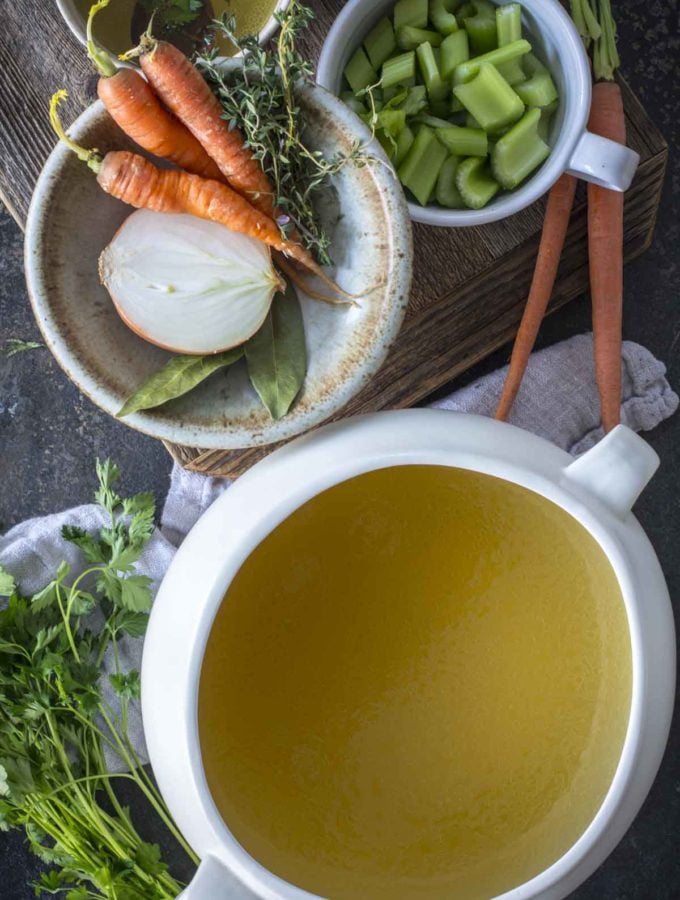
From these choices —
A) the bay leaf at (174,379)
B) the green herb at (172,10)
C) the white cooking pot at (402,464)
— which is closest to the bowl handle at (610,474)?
the white cooking pot at (402,464)

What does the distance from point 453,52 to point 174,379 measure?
0.36 m

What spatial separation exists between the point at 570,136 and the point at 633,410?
0.32 m

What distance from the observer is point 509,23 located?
854 mm

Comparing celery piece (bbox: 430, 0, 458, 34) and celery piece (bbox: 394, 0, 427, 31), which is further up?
celery piece (bbox: 394, 0, 427, 31)

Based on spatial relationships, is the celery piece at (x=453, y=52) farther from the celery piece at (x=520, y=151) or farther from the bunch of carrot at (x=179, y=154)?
the bunch of carrot at (x=179, y=154)

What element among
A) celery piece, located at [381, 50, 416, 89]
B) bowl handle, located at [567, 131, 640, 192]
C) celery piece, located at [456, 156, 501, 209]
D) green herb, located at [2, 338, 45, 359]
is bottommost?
bowl handle, located at [567, 131, 640, 192]

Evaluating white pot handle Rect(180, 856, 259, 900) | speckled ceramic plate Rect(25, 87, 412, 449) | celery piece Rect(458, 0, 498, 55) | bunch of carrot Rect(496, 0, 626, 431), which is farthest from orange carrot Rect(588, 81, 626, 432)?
white pot handle Rect(180, 856, 259, 900)

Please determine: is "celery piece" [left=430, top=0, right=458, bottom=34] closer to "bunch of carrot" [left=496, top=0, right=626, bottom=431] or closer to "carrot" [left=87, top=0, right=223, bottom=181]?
"bunch of carrot" [left=496, top=0, right=626, bottom=431]

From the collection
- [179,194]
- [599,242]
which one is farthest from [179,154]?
[599,242]

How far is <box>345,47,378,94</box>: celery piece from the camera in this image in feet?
2.86

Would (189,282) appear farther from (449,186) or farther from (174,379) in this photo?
(449,186)

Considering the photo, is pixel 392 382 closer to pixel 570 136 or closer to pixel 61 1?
pixel 570 136

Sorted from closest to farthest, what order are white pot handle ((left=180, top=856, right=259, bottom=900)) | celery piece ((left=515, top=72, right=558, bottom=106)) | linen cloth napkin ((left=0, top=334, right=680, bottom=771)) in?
white pot handle ((left=180, top=856, right=259, bottom=900)) → celery piece ((left=515, top=72, right=558, bottom=106)) → linen cloth napkin ((left=0, top=334, right=680, bottom=771))

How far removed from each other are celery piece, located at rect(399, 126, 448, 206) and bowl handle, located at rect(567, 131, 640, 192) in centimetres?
11
